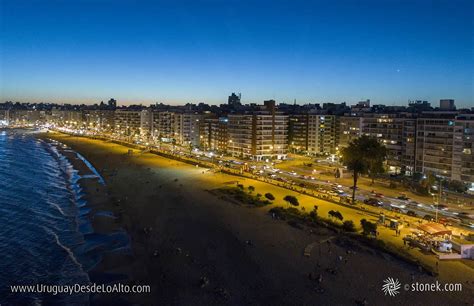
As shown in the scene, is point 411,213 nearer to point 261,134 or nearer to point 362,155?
point 362,155

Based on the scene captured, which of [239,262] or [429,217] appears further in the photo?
[429,217]

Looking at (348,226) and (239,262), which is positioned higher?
(348,226)

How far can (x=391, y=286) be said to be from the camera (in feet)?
77.3

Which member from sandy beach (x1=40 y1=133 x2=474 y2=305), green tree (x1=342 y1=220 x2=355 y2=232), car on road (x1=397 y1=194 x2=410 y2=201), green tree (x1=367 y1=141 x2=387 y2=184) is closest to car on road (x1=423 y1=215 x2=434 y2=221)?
sandy beach (x1=40 y1=133 x2=474 y2=305)

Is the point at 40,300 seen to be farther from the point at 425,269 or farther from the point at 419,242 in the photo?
the point at 419,242

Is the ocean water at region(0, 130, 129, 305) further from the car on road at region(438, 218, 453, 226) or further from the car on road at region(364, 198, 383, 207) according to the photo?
the car on road at region(438, 218, 453, 226)

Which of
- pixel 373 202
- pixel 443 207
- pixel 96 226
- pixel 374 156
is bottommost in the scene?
pixel 96 226

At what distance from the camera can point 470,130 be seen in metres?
51.2

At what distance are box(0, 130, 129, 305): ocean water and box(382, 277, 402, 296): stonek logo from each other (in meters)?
18.4

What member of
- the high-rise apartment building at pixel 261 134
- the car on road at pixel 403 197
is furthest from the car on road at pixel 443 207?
the high-rise apartment building at pixel 261 134

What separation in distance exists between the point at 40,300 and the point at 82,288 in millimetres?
2385

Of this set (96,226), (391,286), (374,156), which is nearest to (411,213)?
(374,156)

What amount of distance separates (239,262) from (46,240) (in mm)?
17318

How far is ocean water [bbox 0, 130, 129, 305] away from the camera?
24.7 m
